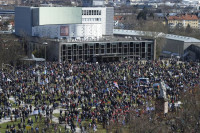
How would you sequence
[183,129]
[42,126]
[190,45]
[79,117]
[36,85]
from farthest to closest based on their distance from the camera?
[190,45]
[36,85]
[79,117]
[42,126]
[183,129]

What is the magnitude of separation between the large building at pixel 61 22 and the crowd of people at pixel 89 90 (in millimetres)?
18640

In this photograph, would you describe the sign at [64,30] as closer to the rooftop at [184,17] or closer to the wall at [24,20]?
the wall at [24,20]

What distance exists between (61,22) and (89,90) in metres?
37.9

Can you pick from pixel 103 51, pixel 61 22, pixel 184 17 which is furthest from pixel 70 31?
pixel 184 17

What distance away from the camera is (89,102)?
36.6 m

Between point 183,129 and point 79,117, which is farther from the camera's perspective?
point 79,117

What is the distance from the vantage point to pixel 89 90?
40375 mm

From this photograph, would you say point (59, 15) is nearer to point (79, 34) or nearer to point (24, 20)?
point (79, 34)

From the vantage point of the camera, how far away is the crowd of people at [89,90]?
33.1 meters

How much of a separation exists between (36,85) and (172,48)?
40.4 m

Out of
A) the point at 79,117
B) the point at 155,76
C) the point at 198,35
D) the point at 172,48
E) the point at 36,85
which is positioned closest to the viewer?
the point at 79,117

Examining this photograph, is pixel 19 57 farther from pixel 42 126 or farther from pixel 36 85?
pixel 42 126

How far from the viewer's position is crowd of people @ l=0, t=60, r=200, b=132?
108 ft

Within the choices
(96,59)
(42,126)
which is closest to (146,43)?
(96,59)
